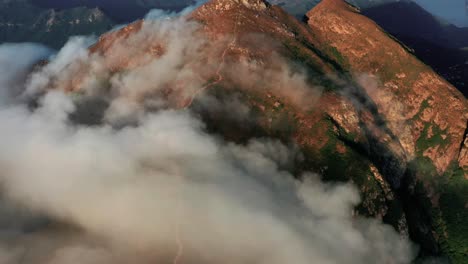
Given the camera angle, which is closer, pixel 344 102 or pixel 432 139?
pixel 344 102

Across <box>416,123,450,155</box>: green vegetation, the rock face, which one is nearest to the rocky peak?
the rock face

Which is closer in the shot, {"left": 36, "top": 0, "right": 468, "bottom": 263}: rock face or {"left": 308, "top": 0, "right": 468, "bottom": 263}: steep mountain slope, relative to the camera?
{"left": 36, "top": 0, "right": 468, "bottom": 263}: rock face

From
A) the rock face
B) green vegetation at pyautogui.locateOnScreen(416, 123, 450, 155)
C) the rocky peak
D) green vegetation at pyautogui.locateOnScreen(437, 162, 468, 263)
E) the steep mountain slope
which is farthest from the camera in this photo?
the rocky peak

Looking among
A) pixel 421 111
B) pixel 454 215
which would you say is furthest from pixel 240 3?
pixel 454 215

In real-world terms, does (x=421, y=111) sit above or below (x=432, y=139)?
above

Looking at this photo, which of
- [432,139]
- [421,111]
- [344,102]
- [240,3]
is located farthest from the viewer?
[240,3]

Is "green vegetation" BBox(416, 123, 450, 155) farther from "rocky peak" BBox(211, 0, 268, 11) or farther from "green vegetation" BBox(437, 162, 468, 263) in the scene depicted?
"rocky peak" BBox(211, 0, 268, 11)

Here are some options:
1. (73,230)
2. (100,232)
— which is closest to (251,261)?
(100,232)

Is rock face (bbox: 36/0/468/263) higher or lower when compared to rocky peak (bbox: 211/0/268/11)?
lower

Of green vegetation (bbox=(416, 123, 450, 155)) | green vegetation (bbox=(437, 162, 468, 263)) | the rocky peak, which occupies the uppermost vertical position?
the rocky peak

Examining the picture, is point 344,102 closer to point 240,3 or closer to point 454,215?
point 454,215
